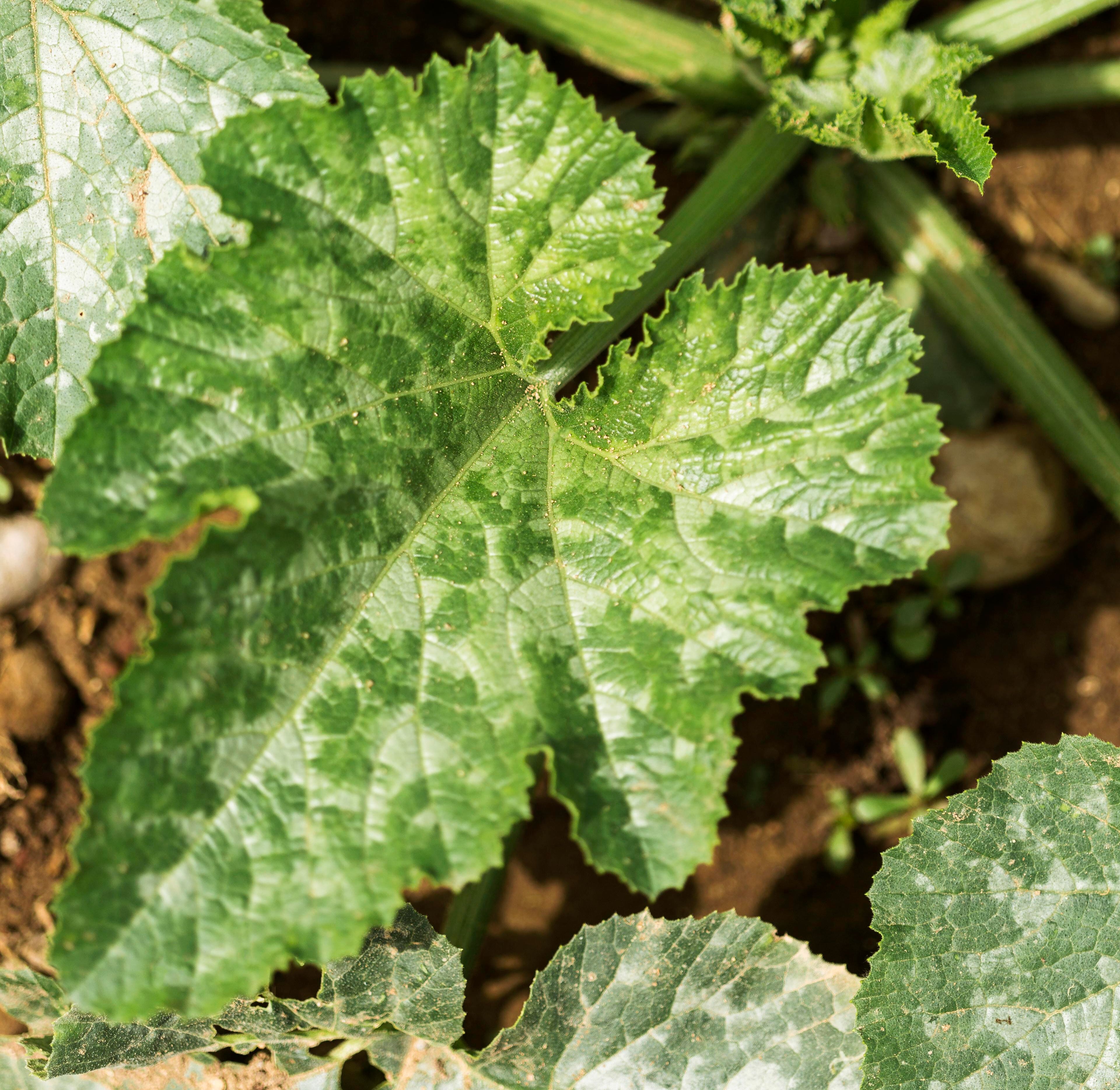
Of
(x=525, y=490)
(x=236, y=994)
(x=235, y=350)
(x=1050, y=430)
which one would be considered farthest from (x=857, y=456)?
(x=1050, y=430)

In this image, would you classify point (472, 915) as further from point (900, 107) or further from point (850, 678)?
point (900, 107)

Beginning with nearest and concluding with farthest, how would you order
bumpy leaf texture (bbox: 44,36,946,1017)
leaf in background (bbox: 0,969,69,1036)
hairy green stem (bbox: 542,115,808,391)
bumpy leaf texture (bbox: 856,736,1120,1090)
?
bumpy leaf texture (bbox: 44,36,946,1017)
bumpy leaf texture (bbox: 856,736,1120,1090)
leaf in background (bbox: 0,969,69,1036)
hairy green stem (bbox: 542,115,808,391)

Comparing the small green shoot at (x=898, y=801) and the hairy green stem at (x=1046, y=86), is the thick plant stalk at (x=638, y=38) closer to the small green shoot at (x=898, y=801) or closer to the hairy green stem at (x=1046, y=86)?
the hairy green stem at (x=1046, y=86)

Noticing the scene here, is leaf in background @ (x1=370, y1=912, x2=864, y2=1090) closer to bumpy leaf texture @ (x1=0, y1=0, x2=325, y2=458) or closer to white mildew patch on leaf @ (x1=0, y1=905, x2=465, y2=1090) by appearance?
white mildew patch on leaf @ (x1=0, y1=905, x2=465, y2=1090)

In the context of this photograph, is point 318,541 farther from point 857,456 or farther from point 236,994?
point 857,456

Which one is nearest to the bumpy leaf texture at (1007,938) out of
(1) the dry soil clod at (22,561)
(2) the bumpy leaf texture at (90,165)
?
(2) the bumpy leaf texture at (90,165)

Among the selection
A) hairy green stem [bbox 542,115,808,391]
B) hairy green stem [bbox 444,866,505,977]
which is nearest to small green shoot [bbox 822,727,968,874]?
hairy green stem [bbox 444,866,505,977]
